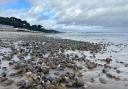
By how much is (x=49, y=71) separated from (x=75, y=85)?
8.57 feet

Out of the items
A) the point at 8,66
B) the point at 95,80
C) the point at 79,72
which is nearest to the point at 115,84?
the point at 95,80

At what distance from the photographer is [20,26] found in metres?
128

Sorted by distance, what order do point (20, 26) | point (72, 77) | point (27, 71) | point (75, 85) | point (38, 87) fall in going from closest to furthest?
point (38, 87) → point (75, 85) → point (72, 77) → point (27, 71) → point (20, 26)

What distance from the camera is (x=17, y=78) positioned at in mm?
10258

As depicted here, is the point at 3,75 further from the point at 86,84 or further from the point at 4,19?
the point at 4,19

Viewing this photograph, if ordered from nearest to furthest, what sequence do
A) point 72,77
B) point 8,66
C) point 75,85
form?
point 75,85 < point 72,77 < point 8,66

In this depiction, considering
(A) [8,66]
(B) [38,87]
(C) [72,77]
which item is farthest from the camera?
(A) [8,66]

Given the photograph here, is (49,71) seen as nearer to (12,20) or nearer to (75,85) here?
(75,85)

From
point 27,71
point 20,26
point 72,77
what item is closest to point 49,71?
point 27,71

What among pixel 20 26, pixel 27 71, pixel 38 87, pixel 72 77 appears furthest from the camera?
pixel 20 26

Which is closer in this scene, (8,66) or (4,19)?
(8,66)

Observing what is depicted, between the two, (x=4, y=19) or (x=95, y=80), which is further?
(x=4, y=19)

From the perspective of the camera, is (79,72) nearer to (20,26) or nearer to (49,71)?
(49,71)

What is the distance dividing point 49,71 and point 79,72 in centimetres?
128
